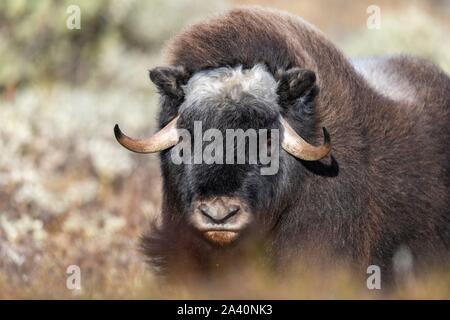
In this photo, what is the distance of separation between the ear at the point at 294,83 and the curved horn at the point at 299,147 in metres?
0.16

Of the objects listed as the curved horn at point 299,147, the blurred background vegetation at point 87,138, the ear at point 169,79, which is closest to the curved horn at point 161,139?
the ear at point 169,79

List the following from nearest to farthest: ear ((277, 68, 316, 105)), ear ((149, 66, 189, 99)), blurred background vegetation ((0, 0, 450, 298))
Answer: ear ((277, 68, 316, 105))
ear ((149, 66, 189, 99))
blurred background vegetation ((0, 0, 450, 298))

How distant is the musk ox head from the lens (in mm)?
5062

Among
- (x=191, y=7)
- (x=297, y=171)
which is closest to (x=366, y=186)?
(x=297, y=171)

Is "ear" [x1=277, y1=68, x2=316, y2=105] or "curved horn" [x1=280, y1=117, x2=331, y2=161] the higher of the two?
"ear" [x1=277, y1=68, x2=316, y2=105]

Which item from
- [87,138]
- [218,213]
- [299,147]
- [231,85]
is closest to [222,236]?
[218,213]

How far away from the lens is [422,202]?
19.3 ft

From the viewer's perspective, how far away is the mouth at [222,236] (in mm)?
5012

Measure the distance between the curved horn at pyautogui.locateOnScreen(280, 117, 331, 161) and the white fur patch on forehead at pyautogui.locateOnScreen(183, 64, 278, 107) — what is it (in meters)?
0.20

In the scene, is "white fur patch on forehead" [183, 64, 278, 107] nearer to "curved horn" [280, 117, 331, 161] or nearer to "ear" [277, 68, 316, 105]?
"ear" [277, 68, 316, 105]

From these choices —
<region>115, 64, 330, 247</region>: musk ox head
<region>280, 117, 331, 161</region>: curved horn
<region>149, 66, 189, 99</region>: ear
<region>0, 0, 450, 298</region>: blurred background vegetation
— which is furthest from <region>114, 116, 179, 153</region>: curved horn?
<region>0, 0, 450, 298</region>: blurred background vegetation

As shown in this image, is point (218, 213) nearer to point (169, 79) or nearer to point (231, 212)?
point (231, 212)
